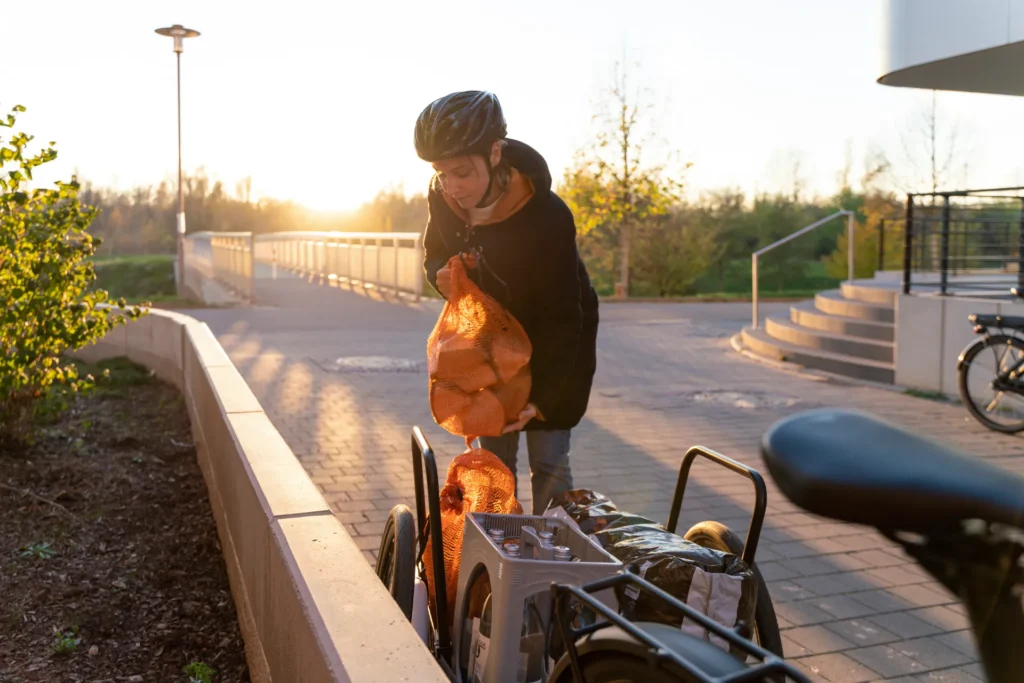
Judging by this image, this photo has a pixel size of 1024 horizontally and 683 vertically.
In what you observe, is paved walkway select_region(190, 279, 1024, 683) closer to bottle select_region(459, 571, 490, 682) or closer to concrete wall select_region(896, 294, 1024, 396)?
concrete wall select_region(896, 294, 1024, 396)

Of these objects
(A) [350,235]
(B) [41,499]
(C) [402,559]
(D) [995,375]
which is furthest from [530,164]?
(A) [350,235]

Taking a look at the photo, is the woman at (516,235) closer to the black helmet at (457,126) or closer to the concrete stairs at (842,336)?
the black helmet at (457,126)

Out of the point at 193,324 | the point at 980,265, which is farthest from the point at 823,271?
the point at 193,324

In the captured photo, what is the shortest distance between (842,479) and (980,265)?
24877 mm

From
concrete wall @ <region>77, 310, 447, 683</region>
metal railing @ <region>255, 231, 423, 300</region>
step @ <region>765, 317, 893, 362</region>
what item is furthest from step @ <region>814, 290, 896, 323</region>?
concrete wall @ <region>77, 310, 447, 683</region>

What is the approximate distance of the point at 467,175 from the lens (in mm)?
2914

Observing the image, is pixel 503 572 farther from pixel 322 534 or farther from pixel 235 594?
pixel 235 594

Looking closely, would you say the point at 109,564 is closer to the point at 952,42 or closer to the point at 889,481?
the point at 889,481

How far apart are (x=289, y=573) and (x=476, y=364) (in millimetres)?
759

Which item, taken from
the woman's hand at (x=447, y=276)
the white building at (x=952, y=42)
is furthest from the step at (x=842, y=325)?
the woman's hand at (x=447, y=276)

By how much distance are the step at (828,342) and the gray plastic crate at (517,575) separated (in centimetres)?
948

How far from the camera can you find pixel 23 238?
597 centimetres

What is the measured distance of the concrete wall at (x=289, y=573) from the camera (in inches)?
91.6

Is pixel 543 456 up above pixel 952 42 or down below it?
below
